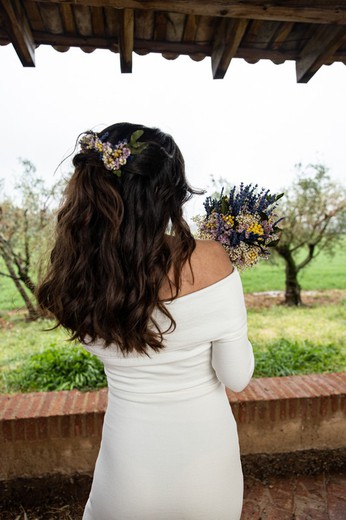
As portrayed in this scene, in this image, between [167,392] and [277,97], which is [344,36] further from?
[277,97]

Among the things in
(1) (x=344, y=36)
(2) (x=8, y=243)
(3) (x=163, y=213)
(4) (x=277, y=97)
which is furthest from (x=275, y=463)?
(4) (x=277, y=97)

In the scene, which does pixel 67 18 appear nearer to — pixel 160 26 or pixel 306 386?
pixel 160 26

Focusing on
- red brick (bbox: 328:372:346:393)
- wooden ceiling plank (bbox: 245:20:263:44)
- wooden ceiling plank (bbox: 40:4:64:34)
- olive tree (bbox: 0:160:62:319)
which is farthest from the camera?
olive tree (bbox: 0:160:62:319)

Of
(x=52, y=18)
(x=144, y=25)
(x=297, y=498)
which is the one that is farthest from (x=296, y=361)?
(x=52, y=18)

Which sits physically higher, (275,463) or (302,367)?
(302,367)

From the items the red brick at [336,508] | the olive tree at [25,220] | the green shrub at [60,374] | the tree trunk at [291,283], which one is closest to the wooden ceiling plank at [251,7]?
the green shrub at [60,374]

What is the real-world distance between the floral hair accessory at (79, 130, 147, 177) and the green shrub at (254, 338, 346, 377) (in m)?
2.72

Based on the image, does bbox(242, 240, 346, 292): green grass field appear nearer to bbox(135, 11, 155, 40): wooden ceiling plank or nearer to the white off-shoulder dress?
bbox(135, 11, 155, 40): wooden ceiling plank

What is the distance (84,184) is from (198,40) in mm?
1353

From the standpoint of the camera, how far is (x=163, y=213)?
1076 mm

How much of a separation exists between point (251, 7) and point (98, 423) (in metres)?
2.28

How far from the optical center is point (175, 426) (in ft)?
3.96

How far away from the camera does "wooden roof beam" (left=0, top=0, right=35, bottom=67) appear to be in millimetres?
1680

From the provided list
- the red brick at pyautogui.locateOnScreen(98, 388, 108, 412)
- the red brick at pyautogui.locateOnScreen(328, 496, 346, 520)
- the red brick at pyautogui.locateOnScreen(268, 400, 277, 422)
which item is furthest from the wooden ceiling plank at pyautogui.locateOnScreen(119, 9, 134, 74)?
the red brick at pyautogui.locateOnScreen(328, 496, 346, 520)
